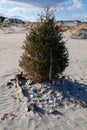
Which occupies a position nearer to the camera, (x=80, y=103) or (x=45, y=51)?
(x=80, y=103)

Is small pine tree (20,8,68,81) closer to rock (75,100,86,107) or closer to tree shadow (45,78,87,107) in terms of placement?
tree shadow (45,78,87,107)

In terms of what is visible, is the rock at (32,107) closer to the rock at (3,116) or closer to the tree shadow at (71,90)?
the rock at (3,116)

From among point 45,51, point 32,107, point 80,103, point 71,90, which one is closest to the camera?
point 32,107

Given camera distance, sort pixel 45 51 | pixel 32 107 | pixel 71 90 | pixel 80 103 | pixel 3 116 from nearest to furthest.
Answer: pixel 3 116 < pixel 32 107 < pixel 80 103 < pixel 45 51 < pixel 71 90

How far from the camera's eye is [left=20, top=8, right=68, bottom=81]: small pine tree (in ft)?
27.1

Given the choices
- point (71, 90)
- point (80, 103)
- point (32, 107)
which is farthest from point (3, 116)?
point (71, 90)

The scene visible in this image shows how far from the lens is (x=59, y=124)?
270 inches

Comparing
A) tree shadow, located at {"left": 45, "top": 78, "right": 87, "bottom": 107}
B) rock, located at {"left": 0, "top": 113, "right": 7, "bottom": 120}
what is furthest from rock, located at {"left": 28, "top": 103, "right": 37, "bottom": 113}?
tree shadow, located at {"left": 45, "top": 78, "right": 87, "bottom": 107}

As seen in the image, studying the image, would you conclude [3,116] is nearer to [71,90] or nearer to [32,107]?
[32,107]

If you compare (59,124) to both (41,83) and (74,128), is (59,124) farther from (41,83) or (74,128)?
(41,83)

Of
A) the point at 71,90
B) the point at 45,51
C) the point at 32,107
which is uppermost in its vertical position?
the point at 45,51

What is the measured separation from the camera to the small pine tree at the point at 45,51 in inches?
325

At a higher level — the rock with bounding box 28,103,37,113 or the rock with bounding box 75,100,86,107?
the rock with bounding box 28,103,37,113

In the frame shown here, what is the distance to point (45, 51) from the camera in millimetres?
8242
